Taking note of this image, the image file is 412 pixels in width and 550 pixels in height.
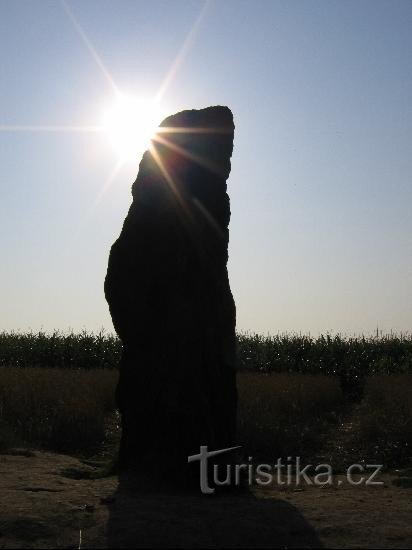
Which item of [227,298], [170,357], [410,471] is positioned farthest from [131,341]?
[410,471]

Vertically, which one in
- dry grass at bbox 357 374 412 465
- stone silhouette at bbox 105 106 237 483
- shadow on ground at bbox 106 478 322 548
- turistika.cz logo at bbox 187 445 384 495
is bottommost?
shadow on ground at bbox 106 478 322 548

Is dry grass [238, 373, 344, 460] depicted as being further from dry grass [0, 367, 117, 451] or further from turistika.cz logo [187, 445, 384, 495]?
dry grass [0, 367, 117, 451]

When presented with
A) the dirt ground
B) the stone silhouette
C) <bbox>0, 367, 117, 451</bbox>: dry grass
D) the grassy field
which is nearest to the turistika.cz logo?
the stone silhouette

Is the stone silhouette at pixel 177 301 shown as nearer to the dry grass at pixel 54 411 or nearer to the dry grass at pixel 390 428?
the dry grass at pixel 54 411

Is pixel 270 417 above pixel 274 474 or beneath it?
above

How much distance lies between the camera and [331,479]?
8156mm

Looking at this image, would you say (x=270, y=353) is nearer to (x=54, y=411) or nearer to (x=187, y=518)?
(x=54, y=411)

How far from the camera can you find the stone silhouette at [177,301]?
22.4 feet

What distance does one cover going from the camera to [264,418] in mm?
10977

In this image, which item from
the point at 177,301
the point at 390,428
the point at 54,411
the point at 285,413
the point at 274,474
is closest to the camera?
the point at 177,301

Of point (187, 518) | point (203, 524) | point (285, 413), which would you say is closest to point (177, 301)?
point (187, 518)

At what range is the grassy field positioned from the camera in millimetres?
10164

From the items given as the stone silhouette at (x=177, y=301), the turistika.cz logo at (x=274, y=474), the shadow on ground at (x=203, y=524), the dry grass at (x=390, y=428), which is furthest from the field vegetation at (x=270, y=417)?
the shadow on ground at (x=203, y=524)

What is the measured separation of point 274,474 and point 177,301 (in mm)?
2932
